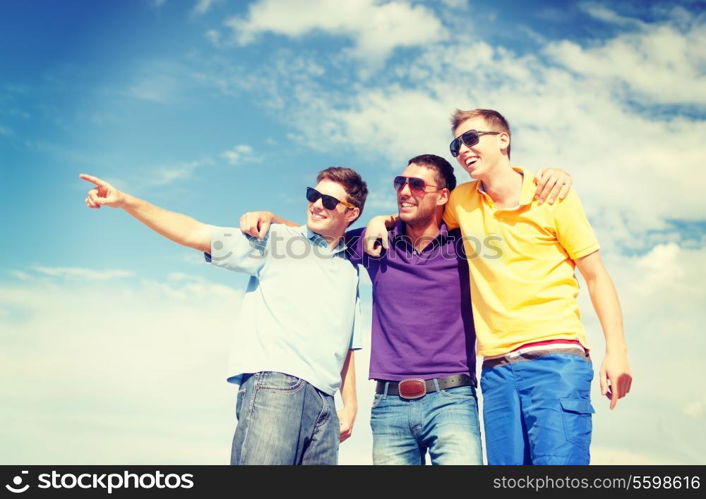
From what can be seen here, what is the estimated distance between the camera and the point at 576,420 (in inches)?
221

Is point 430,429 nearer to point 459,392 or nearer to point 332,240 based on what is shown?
point 459,392

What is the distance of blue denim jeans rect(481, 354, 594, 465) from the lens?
18.3 ft

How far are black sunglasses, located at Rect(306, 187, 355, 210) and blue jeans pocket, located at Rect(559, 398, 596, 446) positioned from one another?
10.1ft

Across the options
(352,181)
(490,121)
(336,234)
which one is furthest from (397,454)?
(490,121)

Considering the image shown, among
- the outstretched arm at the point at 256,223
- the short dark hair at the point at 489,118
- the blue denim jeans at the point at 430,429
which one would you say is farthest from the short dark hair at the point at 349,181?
the blue denim jeans at the point at 430,429

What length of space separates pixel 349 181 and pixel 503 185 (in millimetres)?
1730

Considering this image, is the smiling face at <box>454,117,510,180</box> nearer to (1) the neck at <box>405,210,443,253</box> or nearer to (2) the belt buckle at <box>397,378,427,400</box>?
(1) the neck at <box>405,210,443,253</box>

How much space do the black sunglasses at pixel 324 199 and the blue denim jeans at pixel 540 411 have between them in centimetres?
243

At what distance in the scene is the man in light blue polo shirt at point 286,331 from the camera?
564 cm

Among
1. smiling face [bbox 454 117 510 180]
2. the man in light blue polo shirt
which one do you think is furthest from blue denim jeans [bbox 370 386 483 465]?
smiling face [bbox 454 117 510 180]

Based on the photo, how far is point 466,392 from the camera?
6297mm

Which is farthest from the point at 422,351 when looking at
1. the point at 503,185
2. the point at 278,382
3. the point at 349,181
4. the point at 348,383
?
the point at 349,181

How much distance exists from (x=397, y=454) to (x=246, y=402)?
1.67 metres
